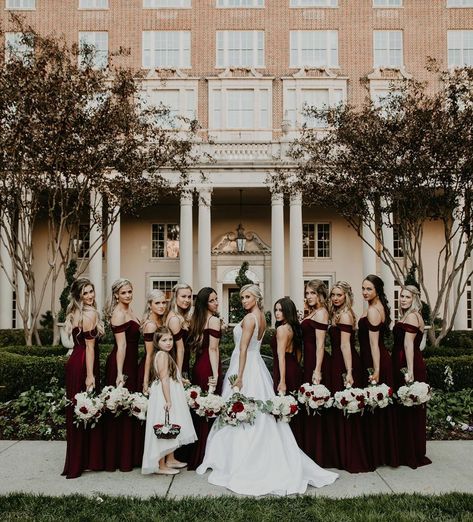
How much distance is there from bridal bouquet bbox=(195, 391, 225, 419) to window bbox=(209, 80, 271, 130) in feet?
75.6

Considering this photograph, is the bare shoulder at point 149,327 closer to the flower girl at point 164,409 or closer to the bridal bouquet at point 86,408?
the flower girl at point 164,409

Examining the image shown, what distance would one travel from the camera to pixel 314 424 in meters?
7.00

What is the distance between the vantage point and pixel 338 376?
7.03m

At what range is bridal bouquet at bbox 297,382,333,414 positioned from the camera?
6652mm

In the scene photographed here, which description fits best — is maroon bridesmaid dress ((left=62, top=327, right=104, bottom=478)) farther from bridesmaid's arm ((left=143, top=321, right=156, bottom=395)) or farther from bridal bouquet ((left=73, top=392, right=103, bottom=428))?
bridesmaid's arm ((left=143, top=321, right=156, bottom=395))

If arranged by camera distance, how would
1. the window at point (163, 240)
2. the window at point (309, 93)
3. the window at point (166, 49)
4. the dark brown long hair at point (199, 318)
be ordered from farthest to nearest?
the window at point (163, 240) → the window at point (166, 49) → the window at point (309, 93) → the dark brown long hair at point (199, 318)

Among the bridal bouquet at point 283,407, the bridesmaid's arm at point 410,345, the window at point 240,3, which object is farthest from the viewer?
the window at point 240,3

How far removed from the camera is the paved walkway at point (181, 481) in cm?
616

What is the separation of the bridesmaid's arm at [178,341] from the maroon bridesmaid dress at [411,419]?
277cm

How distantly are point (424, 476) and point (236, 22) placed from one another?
1038 inches

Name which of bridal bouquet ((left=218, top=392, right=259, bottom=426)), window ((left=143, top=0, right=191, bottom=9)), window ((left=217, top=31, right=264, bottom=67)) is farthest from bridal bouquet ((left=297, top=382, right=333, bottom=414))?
window ((left=143, top=0, right=191, bottom=9))

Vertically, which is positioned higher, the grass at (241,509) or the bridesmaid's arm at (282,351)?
the bridesmaid's arm at (282,351)

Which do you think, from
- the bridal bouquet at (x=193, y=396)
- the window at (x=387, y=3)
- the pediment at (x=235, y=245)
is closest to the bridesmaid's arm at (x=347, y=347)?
the bridal bouquet at (x=193, y=396)

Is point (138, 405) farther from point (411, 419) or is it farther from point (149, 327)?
point (411, 419)
